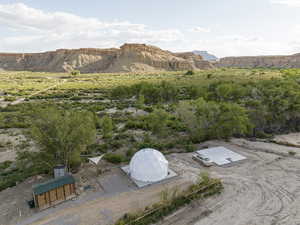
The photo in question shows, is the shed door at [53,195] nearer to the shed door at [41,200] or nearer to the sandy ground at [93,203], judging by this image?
the shed door at [41,200]

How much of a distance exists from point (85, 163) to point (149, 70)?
398ft

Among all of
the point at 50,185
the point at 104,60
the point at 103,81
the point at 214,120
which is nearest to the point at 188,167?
the point at 214,120

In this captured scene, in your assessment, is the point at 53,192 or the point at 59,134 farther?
the point at 59,134

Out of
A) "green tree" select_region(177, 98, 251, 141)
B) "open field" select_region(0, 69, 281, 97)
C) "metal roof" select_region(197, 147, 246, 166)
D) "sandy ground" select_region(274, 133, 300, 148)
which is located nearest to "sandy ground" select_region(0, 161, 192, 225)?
"metal roof" select_region(197, 147, 246, 166)

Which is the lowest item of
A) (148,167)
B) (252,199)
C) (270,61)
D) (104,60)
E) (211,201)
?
(211,201)

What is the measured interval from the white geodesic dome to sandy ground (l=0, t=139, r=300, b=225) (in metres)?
0.65

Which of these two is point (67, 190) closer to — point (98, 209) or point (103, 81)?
point (98, 209)

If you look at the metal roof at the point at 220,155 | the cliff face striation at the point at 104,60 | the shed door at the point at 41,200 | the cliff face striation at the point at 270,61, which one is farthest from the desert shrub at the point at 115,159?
the cliff face striation at the point at 270,61

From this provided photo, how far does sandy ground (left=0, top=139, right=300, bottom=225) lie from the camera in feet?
35.6

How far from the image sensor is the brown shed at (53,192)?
38.2 ft

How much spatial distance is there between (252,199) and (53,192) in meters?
12.5

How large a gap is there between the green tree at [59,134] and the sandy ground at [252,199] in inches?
330

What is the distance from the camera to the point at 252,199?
12477 mm

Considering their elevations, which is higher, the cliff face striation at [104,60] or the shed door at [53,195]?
the cliff face striation at [104,60]
